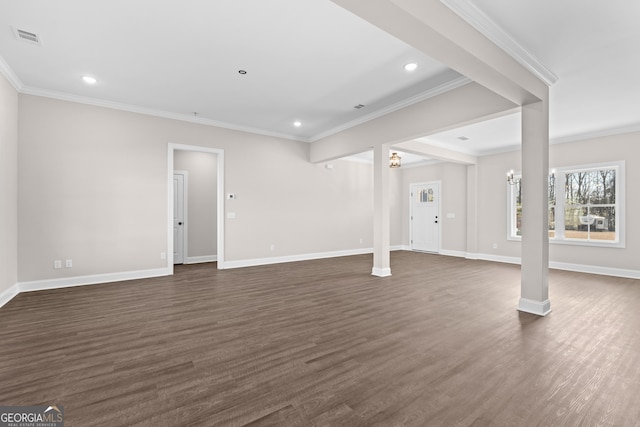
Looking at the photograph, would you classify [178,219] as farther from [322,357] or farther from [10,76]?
[322,357]

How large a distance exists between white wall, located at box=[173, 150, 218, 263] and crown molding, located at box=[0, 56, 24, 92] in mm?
2903

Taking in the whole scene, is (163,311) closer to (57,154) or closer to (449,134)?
(57,154)

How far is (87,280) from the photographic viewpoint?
4.72m

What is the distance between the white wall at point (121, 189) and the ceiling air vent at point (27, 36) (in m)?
1.69

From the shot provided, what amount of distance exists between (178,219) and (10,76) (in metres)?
3.77

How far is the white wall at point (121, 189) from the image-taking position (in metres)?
4.39

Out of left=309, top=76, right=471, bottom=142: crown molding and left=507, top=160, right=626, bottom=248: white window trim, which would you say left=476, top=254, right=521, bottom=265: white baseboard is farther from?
left=309, top=76, right=471, bottom=142: crown molding

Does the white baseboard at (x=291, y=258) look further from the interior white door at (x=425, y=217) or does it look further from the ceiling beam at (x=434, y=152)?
the ceiling beam at (x=434, y=152)

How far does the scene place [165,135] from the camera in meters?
5.46

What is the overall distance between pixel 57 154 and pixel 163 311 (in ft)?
10.8

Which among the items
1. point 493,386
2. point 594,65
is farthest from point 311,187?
point 493,386

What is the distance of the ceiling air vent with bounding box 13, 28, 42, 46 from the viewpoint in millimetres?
3012

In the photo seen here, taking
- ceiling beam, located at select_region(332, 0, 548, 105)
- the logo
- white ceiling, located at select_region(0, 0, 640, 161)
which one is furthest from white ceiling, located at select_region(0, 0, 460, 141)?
the logo

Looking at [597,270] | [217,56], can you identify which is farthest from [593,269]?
[217,56]
